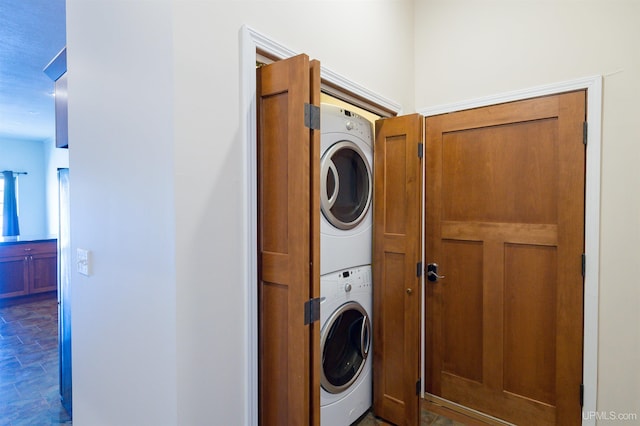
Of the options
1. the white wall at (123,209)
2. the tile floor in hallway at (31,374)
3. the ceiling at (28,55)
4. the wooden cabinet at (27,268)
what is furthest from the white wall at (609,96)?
the wooden cabinet at (27,268)

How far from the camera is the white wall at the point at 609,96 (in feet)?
5.58

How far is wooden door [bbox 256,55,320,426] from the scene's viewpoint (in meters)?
1.14

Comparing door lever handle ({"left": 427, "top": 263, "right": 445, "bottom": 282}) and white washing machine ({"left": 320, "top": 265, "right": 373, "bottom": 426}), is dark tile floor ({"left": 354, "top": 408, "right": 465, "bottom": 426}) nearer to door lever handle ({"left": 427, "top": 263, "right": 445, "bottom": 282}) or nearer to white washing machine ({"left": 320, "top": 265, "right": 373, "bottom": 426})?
white washing machine ({"left": 320, "top": 265, "right": 373, "bottom": 426})

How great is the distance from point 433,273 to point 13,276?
6077 millimetres

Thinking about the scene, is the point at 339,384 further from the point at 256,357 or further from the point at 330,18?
the point at 330,18

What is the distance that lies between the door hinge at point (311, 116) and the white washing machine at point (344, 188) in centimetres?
52

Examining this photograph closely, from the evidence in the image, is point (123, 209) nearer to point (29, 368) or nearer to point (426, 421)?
point (426, 421)

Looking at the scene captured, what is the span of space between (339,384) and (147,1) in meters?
2.03

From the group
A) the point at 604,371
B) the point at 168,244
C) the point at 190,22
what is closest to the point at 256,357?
the point at 168,244

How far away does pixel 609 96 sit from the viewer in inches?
69.1

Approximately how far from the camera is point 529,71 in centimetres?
198

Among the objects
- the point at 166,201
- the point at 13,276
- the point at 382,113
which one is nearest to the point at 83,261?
the point at 166,201

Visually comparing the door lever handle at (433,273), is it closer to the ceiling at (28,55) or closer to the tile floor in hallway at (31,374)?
the tile floor in hallway at (31,374)

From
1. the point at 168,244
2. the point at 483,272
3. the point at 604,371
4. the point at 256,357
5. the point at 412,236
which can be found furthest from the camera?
the point at 483,272
